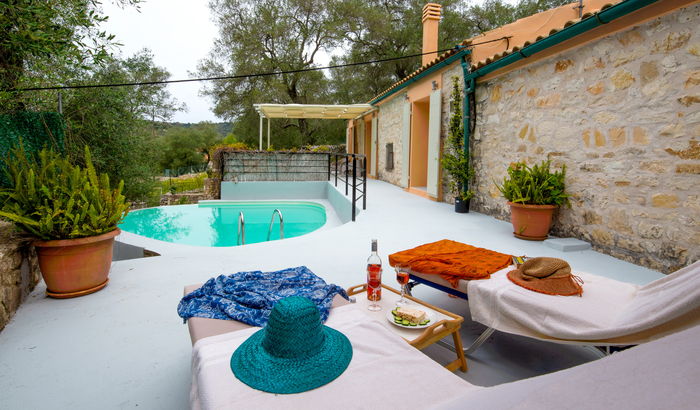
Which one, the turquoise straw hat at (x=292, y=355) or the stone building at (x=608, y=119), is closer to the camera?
the turquoise straw hat at (x=292, y=355)

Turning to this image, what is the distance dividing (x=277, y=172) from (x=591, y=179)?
8.77m

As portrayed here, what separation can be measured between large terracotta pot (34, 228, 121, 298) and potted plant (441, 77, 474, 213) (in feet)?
15.8

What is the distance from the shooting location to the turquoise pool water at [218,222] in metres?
7.50

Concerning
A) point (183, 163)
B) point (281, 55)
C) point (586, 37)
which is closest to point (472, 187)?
point (586, 37)

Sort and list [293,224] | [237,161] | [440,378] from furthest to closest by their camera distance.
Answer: [237,161]
[293,224]
[440,378]

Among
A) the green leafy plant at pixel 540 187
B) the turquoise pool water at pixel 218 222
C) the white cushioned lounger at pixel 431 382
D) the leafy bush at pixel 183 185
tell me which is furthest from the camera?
the leafy bush at pixel 183 185

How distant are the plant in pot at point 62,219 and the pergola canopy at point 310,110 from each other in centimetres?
821

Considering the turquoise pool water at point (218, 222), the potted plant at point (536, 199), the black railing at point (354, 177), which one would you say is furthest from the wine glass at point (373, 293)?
the turquoise pool water at point (218, 222)

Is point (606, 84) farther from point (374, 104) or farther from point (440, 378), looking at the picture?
point (374, 104)

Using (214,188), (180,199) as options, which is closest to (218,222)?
(214,188)

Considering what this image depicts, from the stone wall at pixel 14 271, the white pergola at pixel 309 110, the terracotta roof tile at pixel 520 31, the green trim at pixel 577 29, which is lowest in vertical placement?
the stone wall at pixel 14 271

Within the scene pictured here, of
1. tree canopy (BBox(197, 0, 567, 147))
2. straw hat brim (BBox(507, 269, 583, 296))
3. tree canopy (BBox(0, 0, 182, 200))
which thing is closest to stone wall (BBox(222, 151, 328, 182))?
tree canopy (BBox(0, 0, 182, 200))

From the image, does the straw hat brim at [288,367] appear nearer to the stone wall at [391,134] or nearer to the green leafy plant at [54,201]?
the green leafy plant at [54,201]

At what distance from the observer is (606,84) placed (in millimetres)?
3732
